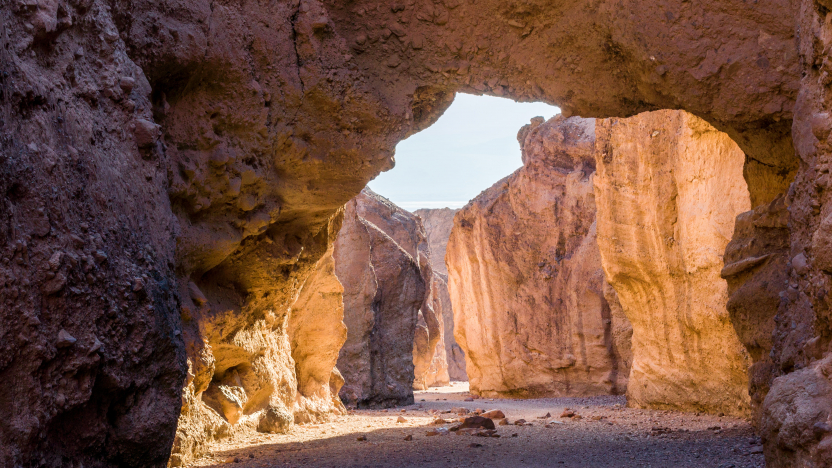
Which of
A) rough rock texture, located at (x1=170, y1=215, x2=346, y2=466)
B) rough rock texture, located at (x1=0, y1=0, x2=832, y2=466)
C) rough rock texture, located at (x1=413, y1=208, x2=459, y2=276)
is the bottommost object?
rough rock texture, located at (x1=170, y1=215, x2=346, y2=466)

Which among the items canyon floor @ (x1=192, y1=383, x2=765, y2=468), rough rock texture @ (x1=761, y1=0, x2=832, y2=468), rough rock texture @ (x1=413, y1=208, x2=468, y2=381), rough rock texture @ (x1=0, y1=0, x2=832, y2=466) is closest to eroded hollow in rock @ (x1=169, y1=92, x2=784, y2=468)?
canyon floor @ (x1=192, y1=383, x2=765, y2=468)

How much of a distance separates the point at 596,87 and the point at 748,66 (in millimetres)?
1168

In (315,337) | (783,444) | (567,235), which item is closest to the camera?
(783,444)

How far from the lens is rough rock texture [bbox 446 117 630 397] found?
14438 millimetres

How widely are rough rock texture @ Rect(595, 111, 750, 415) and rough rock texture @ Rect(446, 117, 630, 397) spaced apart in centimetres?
468

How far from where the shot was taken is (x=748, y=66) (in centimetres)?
442

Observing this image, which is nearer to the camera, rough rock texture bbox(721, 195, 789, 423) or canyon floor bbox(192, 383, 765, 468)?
rough rock texture bbox(721, 195, 789, 423)

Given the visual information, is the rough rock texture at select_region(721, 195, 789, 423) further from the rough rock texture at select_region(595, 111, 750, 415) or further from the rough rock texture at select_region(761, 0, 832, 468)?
the rough rock texture at select_region(595, 111, 750, 415)

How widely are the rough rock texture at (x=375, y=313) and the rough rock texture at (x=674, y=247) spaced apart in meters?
5.41

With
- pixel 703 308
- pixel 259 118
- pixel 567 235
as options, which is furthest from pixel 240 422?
pixel 567 235

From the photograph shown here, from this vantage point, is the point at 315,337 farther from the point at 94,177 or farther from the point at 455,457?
the point at 94,177

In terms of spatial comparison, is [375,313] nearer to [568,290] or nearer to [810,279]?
[568,290]

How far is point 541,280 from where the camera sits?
15.4 metres

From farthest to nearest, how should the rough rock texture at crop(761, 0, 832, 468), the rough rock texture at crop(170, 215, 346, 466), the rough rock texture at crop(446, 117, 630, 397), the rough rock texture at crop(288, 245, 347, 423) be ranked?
1. the rough rock texture at crop(446, 117, 630, 397)
2. the rough rock texture at crop(288, 245, 347, 423)
3. the rough rock texture at crop(170, 215, 346, 466)
4. the rough rock texture at crop(761, 0, 832, 468)
